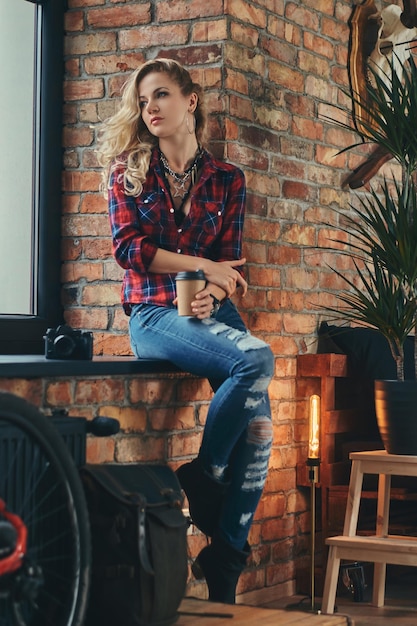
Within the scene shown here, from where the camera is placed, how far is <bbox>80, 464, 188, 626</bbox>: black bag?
2.75m

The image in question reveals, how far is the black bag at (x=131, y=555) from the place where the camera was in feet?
9.02

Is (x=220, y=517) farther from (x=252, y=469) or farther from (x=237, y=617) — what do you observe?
(x=237, y=617)

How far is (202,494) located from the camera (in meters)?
3.42

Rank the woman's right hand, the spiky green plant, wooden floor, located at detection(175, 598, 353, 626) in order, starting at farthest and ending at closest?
the spiky green plant → the woman's right hand → wooden floor, located at detection(175, 598, 353, 626)

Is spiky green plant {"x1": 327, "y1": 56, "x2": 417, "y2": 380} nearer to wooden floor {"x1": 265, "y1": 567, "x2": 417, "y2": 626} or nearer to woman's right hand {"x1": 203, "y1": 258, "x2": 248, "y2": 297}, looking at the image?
woman's right hand {"x1": 203, "y1": 258, "x2": 248, "y2": 297}

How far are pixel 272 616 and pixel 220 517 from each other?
0.47 metres

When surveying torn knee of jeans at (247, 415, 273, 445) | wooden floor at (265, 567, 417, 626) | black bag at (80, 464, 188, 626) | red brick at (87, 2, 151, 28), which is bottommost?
wooden floor at (265, 567, 417, 626)

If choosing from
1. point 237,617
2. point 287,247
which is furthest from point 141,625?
point 287,247

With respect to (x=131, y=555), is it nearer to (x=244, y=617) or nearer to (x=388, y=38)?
(x=244, y=617)

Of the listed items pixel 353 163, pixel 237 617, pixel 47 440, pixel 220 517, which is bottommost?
pixel 237 617

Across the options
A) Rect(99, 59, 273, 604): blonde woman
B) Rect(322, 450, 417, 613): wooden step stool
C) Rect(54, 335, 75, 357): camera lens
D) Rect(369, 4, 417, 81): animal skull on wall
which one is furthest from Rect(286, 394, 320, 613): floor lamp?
Rect(369, 4, 417, 81): animal skull on wall

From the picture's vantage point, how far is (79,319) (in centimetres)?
409

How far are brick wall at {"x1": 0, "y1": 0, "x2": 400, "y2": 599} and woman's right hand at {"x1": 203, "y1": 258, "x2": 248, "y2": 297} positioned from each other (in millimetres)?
351

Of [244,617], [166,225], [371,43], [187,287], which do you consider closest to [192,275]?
[187,287]
